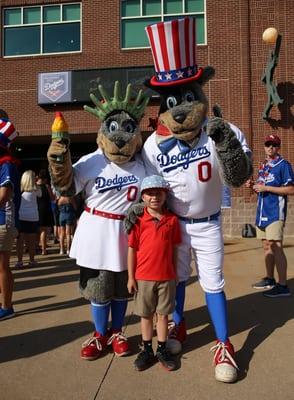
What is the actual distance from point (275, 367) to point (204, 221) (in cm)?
114

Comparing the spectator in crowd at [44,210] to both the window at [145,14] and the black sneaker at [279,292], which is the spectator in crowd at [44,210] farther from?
the window at [145,14]

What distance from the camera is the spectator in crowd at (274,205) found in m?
4.70

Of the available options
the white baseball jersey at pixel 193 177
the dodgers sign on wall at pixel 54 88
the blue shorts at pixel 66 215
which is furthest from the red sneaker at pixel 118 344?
the dodgers sign on wall at pixel 54 88

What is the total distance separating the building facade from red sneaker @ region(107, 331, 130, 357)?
8.11m

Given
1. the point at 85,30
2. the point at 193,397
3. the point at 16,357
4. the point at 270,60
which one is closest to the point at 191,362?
the point at 193,397

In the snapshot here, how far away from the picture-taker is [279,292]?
4.64 metres

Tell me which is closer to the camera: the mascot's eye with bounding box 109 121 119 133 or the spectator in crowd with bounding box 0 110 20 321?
the mascot's eye with bounding box 109 121 119 133

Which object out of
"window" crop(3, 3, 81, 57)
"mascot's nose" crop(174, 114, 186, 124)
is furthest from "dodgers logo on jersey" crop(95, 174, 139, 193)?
"window" crop(3, 3, 81, 57)

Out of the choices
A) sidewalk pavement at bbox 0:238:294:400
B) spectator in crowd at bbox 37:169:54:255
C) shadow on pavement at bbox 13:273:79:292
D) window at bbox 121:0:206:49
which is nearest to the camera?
sidewalk pavement at bbox 0:238:294:400

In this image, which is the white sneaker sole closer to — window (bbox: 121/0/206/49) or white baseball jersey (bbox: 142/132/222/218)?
white baseball jersey (bbox: 142/132/222/218)

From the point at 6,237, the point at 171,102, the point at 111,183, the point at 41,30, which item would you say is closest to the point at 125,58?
the point at 41,30

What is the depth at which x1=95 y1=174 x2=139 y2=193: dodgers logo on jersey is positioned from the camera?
10.2 ft

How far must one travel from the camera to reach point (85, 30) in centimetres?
1162

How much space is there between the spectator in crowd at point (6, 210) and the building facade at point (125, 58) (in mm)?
7221
